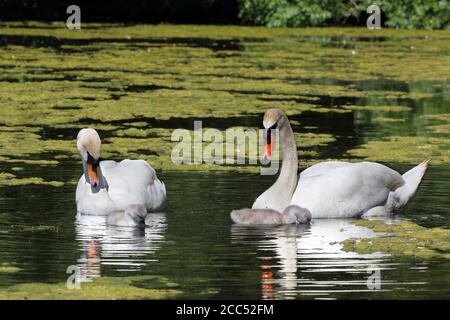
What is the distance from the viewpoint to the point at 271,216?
1102cm

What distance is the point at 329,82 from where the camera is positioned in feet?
73.2

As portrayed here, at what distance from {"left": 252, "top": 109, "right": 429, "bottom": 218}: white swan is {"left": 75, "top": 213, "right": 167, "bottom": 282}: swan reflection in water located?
995 mm

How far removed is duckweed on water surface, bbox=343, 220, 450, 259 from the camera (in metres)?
9.86

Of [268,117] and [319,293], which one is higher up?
[268,117]

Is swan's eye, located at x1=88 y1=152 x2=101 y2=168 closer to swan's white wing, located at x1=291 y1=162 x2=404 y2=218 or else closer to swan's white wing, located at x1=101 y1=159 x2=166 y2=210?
swan's white wing, located at x1=101 y1=159 x2=166 y2=210

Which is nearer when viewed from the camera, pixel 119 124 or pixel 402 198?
pixel 402 198

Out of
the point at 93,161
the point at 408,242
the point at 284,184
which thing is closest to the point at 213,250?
the point at 408,242

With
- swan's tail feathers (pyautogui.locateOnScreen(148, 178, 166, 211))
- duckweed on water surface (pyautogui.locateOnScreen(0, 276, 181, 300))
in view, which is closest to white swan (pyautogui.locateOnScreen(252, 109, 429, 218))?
swan's tail feathers (pyautogui.locateOnScreen(148, 178, 166, 211))

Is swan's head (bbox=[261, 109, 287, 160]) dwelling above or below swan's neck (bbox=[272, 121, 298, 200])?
above

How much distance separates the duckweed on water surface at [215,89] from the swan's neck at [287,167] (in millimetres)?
1948

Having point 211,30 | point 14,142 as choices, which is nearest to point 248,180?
point 14,142
